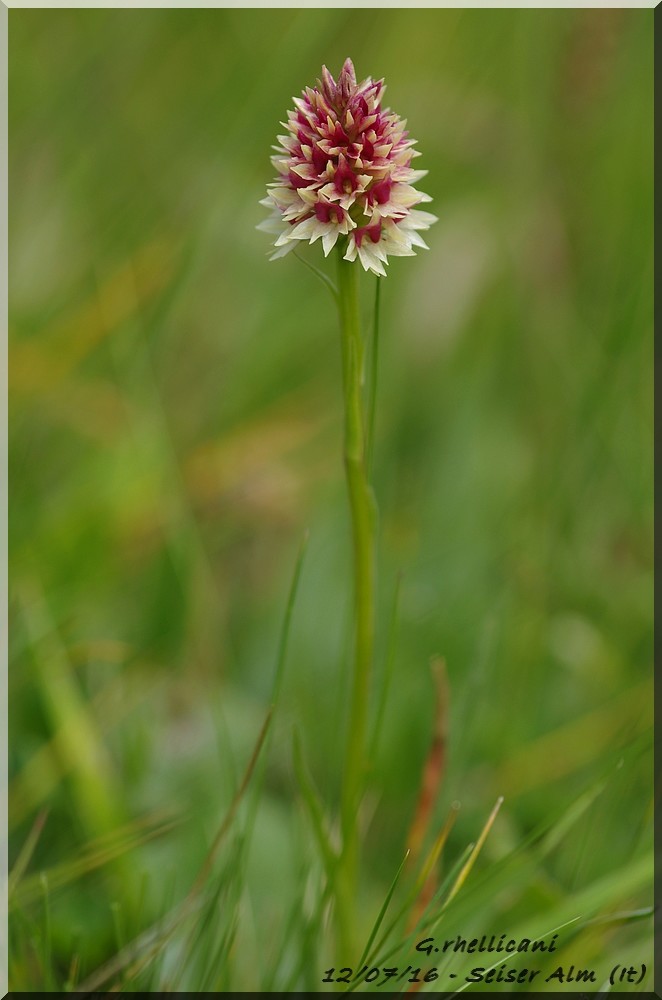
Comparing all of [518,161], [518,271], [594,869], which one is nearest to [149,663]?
[594,869]

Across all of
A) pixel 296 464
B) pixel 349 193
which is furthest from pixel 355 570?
pixel 296 464

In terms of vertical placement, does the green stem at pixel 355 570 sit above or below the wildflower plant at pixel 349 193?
below

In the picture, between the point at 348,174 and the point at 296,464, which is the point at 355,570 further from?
the point at 296,464

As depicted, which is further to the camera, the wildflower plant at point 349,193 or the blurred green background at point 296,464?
the blurred green background at point 296,464

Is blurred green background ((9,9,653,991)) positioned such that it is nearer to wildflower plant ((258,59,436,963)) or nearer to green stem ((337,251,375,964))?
green stem ((337,251,375,964))

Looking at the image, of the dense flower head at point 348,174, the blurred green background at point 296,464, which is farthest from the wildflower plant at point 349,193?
the blurred green background at point 296,464

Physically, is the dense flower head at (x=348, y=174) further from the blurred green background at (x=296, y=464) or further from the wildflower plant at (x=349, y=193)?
the blurred green background at (x=296, y=464)
